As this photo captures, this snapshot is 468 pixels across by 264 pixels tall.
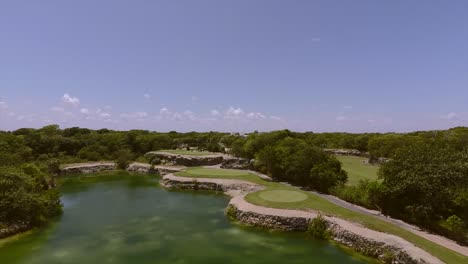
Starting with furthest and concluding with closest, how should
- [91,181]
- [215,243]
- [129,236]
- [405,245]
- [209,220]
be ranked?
[91,181] → [209,220] → [129,236] → [215,243] → [405,245]

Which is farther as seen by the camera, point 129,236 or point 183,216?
point 183,216

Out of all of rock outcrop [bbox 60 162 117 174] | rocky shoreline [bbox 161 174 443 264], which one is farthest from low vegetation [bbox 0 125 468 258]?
rocky shoreline [bbox 161 174 443 264]

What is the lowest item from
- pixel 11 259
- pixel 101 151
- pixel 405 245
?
pixel 11 259

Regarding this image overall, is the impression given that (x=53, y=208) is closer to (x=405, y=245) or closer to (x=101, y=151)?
(x=405, y=245)

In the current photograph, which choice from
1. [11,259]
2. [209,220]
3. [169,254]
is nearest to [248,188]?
[209,220]


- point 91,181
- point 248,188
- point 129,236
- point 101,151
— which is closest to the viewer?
point 129,236

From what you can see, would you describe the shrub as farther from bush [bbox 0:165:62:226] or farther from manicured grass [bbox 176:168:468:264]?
bush [bbox 0:165:62:226]

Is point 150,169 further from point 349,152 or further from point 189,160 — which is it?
point 349,152
